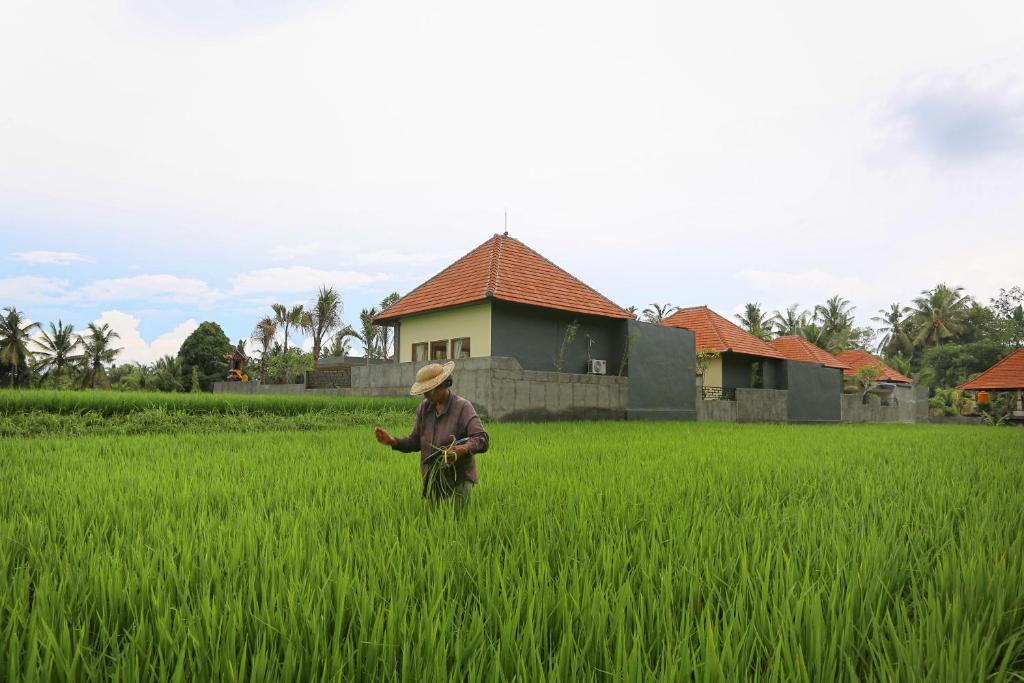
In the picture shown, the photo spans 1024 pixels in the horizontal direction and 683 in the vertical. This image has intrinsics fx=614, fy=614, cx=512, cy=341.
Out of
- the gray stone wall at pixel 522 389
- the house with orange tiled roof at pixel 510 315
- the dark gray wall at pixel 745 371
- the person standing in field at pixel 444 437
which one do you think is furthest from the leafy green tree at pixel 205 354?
the person standing in field at pixel 444 437

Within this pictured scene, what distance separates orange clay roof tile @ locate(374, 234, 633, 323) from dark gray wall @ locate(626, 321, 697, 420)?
108 cm

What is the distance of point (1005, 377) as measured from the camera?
1009 inches

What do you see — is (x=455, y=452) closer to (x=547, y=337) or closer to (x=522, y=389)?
(x=522, y=389)

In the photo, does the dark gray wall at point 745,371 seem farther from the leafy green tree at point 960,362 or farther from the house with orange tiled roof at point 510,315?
the leafy green tree at point 960,362

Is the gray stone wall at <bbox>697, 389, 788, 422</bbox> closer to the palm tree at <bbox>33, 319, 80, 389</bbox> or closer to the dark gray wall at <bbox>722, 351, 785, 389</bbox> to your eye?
the dark gray wall at <bbox>722, 351, 785, 389</bbox>

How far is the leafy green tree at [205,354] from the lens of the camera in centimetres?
3953

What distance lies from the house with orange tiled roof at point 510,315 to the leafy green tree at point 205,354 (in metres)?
24.3

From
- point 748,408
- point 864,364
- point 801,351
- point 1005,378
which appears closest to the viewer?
point 748,408

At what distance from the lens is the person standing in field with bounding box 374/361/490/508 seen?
354 cm

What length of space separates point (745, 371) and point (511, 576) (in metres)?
26.4

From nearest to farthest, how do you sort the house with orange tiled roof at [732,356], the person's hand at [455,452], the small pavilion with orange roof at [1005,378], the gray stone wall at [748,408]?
the person's hand at [455,452], the gray stone wall at [748,408], the small pavilion with orange roof at [1005,378], the house with orange tiled roof at [732,356]

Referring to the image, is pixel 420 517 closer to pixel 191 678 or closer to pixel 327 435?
pixel 191 678

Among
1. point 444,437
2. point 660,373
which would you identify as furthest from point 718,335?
point 444,437

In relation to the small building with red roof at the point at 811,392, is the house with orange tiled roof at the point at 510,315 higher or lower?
higher
